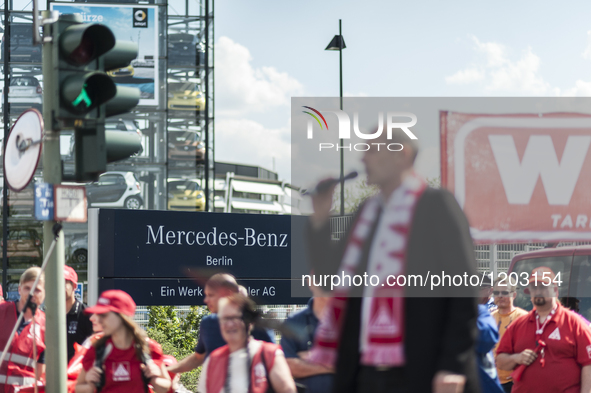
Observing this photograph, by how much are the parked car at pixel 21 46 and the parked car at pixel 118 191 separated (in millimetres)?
4898

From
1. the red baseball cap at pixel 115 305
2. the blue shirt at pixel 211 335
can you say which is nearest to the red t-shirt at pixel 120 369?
the red baseball cap at pixel 115 305

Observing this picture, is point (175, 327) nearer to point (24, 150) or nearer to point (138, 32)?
A: point (24, 150)

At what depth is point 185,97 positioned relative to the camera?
28469 mm

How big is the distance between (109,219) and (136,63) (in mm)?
19719

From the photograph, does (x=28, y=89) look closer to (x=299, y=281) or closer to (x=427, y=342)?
(x=299, y=281)

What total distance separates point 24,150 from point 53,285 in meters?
0.95

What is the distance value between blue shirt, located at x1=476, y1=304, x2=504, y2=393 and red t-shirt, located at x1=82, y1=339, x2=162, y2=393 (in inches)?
82.9

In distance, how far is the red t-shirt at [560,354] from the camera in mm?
6051

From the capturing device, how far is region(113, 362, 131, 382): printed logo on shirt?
4.81 meters

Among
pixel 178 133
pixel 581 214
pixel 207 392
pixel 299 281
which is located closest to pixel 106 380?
pixel 207 392

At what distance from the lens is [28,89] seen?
26984 mm

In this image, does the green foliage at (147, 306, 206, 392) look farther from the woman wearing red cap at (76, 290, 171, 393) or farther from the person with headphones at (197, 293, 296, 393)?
the person with headphones at (197, 293, 296, 393)
